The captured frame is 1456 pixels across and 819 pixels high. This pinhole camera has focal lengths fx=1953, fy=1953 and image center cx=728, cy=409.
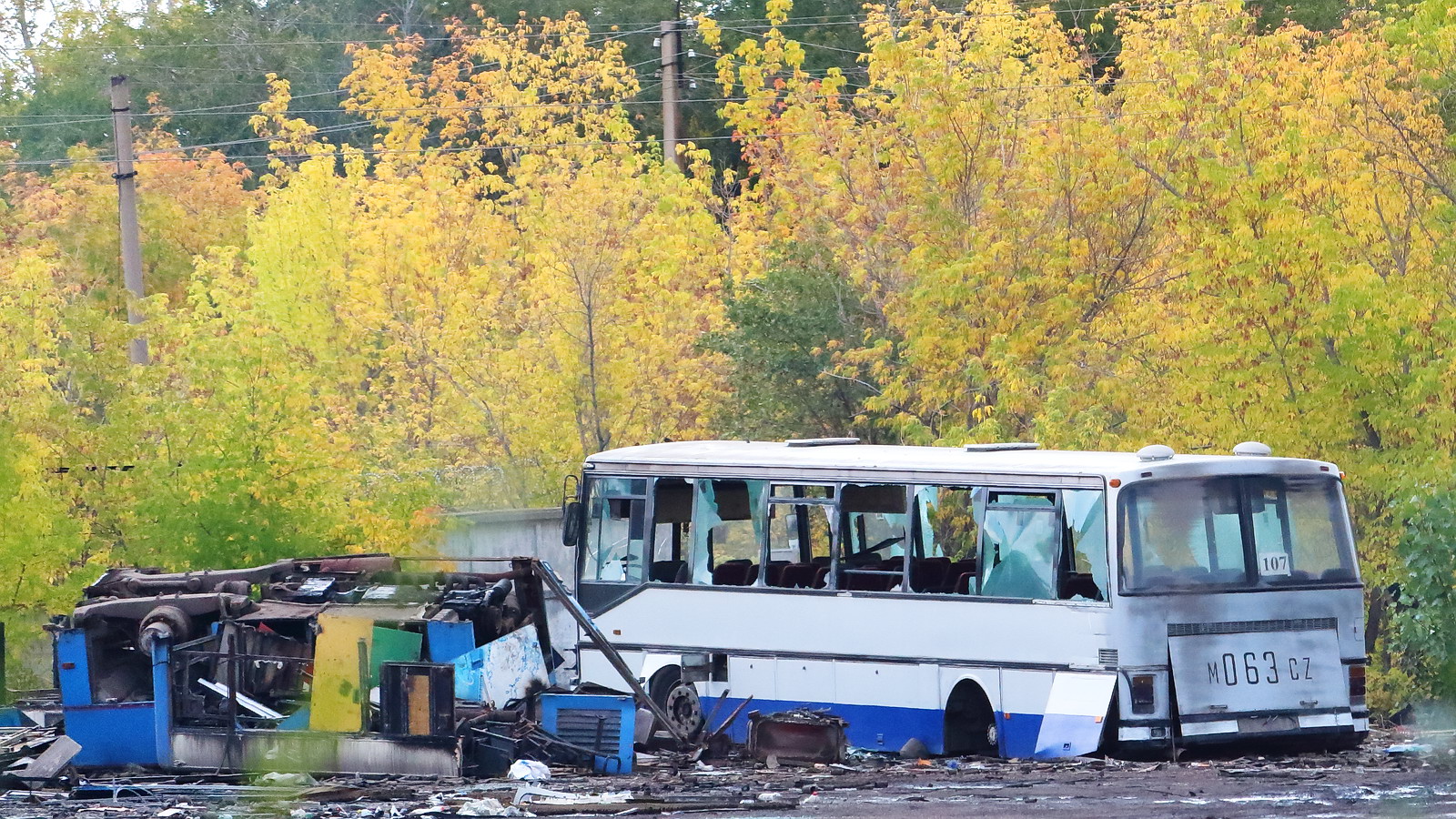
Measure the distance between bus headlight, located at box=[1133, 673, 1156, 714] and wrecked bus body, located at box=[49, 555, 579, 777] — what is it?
16.1 ft

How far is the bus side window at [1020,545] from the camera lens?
16.3m

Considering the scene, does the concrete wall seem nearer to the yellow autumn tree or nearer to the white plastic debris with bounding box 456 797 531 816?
the yellow autumn tree

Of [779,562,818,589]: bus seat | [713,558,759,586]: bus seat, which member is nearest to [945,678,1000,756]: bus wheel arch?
[779,562,818,589]: bus seat

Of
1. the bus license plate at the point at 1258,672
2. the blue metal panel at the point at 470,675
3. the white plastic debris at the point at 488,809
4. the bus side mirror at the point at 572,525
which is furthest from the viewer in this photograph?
the bus side mirror at the point at 572,525

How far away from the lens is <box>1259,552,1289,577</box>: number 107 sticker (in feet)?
52.6

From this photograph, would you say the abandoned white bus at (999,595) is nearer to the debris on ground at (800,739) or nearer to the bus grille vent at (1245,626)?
the bus grille vent at (1245,626)

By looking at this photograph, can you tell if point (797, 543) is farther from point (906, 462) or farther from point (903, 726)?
point (903, 726)

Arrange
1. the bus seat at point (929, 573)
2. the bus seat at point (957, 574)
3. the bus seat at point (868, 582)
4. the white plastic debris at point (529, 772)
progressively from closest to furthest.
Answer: the white plastic debris at point (529, 772), the bus seat at point (957, 574), the bus seat at point (929, 573), the bus seat at point (868, 582)

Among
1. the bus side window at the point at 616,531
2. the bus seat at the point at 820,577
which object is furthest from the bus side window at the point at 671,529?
the bus seat at the point at 820,577

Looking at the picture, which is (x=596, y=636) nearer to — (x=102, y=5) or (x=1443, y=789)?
(x=1443, y=789)

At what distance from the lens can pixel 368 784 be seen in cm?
1478

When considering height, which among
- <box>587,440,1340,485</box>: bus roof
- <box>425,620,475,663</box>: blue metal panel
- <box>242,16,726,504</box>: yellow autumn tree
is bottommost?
<box>425,620,475,663</box>: blue metal panel

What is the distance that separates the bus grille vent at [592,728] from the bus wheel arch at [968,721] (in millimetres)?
2922

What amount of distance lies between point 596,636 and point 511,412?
17144 millimetres
